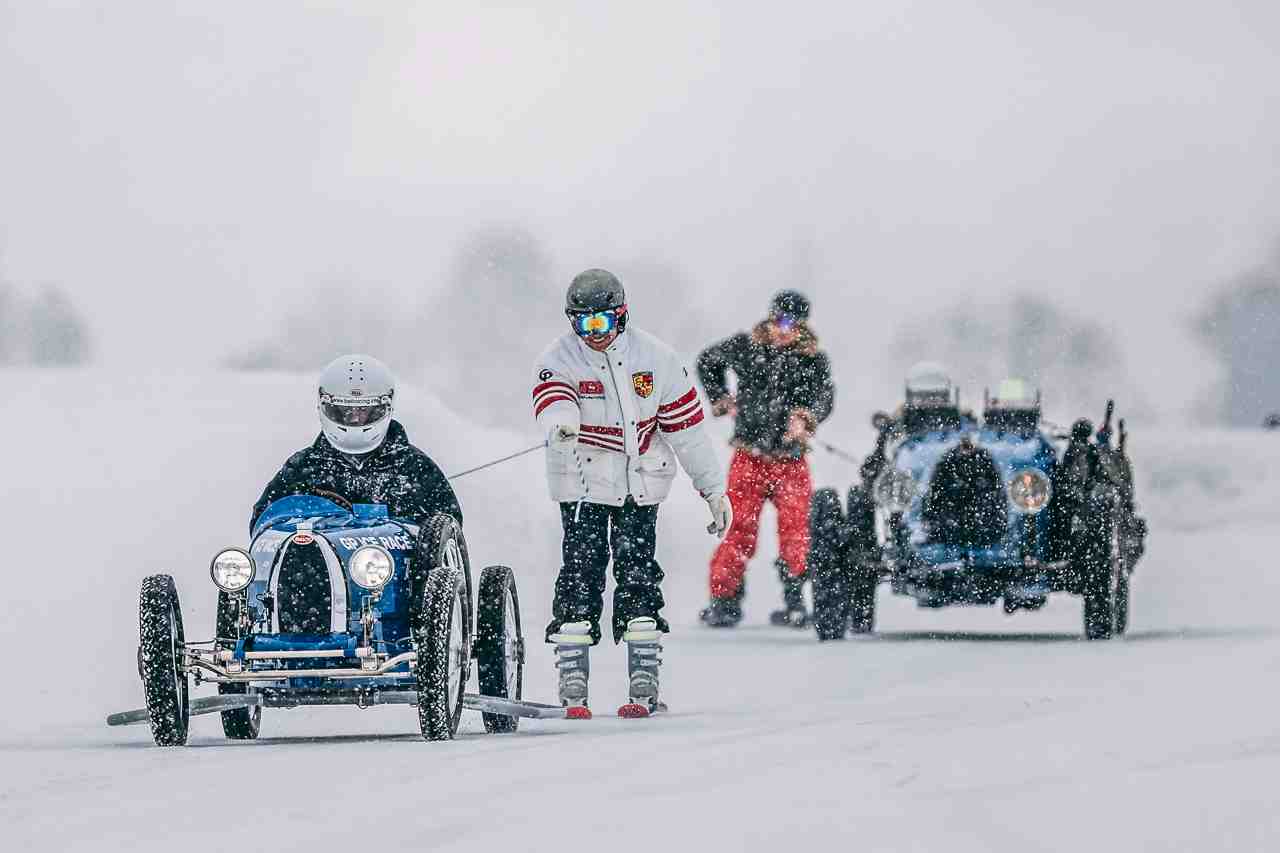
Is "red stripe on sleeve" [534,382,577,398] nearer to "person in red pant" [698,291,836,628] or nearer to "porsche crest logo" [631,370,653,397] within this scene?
"porsche crest logo" [631,370,653,397]

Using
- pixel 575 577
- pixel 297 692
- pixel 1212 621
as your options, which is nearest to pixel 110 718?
pixel 297 692

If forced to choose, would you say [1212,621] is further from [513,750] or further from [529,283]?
[529,283]

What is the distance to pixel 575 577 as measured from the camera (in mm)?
10438

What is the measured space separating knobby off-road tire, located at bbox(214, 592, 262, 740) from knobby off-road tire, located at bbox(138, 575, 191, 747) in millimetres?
248

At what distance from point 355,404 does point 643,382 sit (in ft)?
4.27

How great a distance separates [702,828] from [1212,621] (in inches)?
439

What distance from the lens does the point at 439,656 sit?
8.66 metres

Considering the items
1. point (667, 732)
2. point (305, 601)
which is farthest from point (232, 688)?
point (667, 732)

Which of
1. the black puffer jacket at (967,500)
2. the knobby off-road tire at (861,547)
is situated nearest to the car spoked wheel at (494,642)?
the knobby off-road tire at (861,547)

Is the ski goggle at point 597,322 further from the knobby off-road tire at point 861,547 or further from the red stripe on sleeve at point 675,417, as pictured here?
the knobby off-road tire at point 861,547

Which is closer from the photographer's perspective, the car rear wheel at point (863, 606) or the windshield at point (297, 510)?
the windshield at point (297, 510)

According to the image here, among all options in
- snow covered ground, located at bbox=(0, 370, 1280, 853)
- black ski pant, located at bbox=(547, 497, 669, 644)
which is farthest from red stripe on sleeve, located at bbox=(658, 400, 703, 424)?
snow covered ground, located at bbox=(0, 370, 1280, 853)

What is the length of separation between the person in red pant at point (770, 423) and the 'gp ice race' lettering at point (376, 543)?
22.3 ft

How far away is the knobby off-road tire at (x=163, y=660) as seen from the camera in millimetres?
8633
